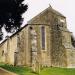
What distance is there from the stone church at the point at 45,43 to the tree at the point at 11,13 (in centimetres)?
780

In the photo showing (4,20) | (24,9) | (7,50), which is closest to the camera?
(4,20)

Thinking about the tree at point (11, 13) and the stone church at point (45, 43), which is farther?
the stone church at point (45, 43)

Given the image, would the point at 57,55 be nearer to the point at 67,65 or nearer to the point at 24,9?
the point at 67,65

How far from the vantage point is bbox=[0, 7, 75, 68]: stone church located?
48625 mm

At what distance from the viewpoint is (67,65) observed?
160ft

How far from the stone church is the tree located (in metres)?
7.80

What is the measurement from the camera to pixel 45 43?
49.5 meters

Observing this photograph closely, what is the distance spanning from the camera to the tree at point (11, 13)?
38031mm

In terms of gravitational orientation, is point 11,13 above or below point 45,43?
above

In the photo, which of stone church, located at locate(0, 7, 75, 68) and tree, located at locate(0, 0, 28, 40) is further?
stone church, located at locate(0, 7, 75, 68)

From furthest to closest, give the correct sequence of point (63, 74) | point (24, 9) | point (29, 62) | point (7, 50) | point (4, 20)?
point (7, 50) → point (29, 62) → point (24, 9) → point (4, 20) → point (63, 74)

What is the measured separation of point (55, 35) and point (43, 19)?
3.19 meters

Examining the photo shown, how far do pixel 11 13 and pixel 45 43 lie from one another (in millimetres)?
11719

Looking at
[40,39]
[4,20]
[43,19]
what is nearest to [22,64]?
[40,39]
